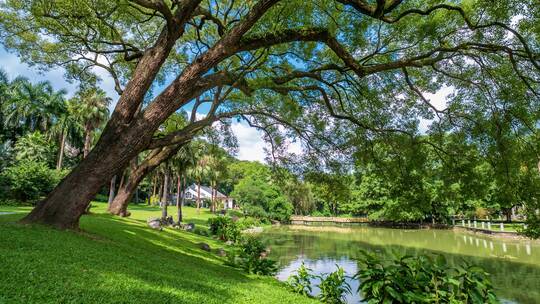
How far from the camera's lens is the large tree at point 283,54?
25.1ft

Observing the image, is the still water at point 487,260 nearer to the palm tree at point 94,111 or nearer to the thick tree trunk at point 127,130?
the thick tree trunk at point 127,130

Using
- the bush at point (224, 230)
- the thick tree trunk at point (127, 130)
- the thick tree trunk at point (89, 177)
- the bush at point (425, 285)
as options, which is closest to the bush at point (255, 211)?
the bush at point (224, 230)

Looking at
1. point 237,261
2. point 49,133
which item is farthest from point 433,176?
point 49,133

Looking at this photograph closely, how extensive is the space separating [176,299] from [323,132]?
820 centimetres

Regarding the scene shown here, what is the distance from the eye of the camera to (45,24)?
10758mm

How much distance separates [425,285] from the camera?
5375mm

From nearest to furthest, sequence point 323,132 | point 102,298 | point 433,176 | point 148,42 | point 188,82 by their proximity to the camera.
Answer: point 102,298
point 188,82
point 433,176
point 323,132
point 148,42

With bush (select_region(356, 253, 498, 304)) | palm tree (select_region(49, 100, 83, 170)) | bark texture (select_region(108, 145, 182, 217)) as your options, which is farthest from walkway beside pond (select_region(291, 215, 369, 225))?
bush (select_region(356, 253, 498, 304))

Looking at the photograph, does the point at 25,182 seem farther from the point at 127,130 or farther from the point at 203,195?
the point at 203,195

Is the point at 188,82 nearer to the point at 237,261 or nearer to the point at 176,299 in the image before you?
the point at 176,299

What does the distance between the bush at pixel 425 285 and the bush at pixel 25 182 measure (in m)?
24.8

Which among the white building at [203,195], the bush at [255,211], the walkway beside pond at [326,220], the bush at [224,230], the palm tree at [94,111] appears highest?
the palm tree at [94,111]

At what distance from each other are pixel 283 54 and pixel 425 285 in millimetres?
8160

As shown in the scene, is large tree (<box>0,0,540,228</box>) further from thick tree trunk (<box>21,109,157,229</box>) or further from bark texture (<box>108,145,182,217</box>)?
bark texture (<box>108,145,182,217</box>)
